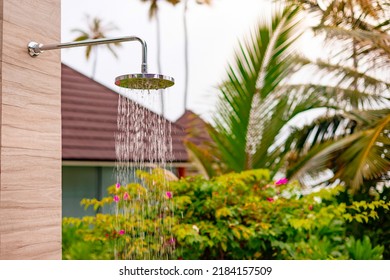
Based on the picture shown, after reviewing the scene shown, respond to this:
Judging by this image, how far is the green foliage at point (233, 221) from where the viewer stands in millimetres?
4641

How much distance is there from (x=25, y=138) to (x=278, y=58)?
12.7 ft

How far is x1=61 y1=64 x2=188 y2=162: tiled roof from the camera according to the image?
7551mm

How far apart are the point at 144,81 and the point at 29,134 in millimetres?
582

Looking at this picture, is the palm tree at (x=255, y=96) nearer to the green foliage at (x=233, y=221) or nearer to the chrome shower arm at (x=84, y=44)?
the green foliage at (x=233, y=221)

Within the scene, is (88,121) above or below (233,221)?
above

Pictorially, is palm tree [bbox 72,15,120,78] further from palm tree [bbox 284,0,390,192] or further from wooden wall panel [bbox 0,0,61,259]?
wooden wall panel [bbox 0,0,61,259]

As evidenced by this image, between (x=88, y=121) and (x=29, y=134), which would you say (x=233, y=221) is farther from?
(x=88, y=121)

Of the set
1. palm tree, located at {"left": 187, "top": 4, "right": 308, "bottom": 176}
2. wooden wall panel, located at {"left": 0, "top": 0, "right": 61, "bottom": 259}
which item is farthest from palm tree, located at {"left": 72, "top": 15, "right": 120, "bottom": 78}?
wooden wall panel, located at {"left": 0, "top": 0, "right": 61, "bottom": 259}

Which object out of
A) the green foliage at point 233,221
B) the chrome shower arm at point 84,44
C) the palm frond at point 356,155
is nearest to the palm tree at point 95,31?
the palm frond at point 356,155

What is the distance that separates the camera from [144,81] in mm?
2467

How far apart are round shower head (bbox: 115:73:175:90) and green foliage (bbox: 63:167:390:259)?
2.14 metres

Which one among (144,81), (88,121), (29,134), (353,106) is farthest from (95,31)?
(144,81)

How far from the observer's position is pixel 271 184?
5133mm
